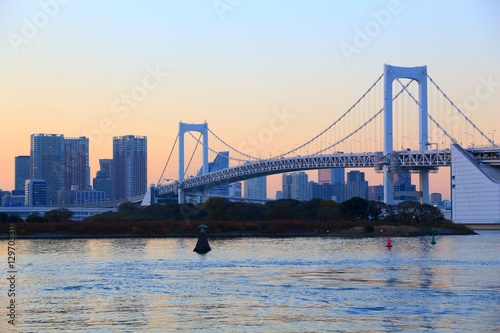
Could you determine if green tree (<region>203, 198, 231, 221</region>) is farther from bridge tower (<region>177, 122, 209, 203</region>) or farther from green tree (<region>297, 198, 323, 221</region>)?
bridge tower (<region>177, 122, 209, 203</region>)

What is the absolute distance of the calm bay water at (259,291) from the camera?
1564cm

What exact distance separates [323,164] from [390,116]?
718cm

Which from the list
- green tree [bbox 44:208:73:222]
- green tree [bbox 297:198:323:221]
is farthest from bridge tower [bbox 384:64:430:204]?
green tree [bbox 44:208:73:222]

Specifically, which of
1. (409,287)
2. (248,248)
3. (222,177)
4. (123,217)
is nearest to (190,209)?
(123,217)

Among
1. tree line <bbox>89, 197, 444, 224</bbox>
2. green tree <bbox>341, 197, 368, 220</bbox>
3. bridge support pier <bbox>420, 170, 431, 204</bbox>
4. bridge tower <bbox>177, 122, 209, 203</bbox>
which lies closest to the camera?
tree line <bbox>89, 197, 444, 224</bbox>

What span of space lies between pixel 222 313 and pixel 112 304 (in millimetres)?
2401

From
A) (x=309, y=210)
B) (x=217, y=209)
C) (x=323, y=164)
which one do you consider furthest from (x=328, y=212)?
(x=323, y=164)

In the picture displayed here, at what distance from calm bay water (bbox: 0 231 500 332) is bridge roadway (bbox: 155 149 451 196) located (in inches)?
977

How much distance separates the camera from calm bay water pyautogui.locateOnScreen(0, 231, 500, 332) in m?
15.6

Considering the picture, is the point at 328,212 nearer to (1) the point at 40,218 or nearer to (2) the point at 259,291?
(1) the point at 40,218

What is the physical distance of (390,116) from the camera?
5794 cm

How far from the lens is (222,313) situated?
16859 millimetres

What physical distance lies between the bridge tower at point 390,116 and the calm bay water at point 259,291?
25.7 metres

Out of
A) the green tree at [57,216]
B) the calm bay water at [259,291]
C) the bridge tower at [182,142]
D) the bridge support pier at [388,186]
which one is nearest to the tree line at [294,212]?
the bridge support pier at [388,186]
